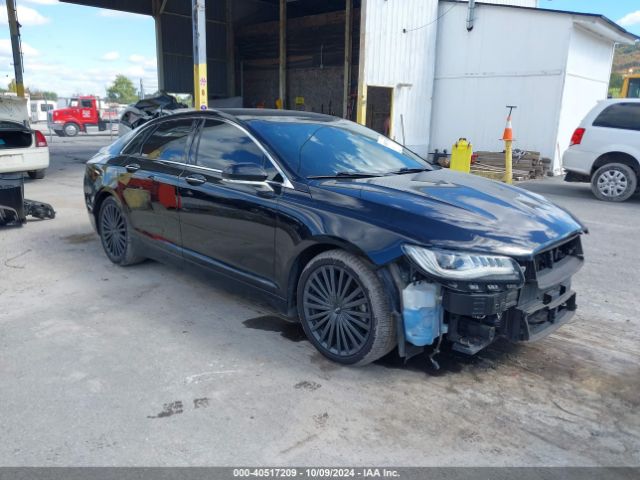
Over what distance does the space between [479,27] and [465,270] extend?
1411cm

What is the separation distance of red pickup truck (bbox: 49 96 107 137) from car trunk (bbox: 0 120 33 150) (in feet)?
83.7

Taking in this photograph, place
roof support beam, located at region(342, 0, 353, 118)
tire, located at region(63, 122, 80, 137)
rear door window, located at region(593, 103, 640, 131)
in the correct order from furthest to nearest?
1. tire, located at region(63, 122, 80, 137)
2. roof support beam, located at region(342, 0, 353, 118)
3. rear door window, located at region(593, 103, 640, 131)

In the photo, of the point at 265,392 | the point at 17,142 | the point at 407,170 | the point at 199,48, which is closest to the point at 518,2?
the point at 199,48

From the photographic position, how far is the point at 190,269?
14.4 feet

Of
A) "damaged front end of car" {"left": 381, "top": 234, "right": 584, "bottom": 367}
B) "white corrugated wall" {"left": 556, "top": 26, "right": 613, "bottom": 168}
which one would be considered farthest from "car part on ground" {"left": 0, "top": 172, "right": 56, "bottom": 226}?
"white corrugated wall" {"left": 556, "top": 26, "right": 613, "bottom": 168}

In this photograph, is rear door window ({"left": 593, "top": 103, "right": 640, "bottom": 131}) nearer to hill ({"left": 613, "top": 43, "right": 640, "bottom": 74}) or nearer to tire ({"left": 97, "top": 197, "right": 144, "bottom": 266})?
tire ({"left": 97, "top": 197, "right": 144, "bottom": 266})

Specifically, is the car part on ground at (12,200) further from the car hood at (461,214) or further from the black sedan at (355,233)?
the car hood at (461,214)

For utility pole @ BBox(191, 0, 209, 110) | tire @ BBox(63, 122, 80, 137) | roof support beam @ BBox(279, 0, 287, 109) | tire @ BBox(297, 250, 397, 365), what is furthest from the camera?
tire @ BBox(63, 122, 80, 137)

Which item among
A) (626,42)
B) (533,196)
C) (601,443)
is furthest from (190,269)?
(626,42)

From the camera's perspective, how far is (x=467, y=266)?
9.28 feet

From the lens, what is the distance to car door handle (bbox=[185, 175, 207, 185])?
4.13 metres

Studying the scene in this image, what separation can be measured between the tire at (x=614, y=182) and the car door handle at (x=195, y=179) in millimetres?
8300

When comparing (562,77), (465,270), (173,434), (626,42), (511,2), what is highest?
(511,2)

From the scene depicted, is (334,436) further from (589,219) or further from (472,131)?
(472,131)
